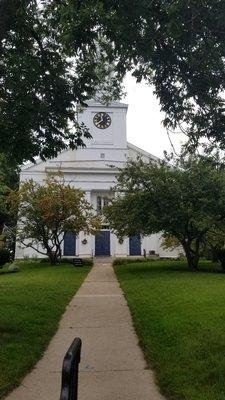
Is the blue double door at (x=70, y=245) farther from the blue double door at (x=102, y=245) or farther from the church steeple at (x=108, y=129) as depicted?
the church steeple at (x=108, y=129)

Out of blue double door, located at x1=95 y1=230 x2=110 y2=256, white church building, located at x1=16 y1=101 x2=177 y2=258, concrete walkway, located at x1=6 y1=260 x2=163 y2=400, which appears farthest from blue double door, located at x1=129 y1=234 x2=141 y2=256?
concrete walkway, located at x1=6 y1=260 x2=163 y2=400

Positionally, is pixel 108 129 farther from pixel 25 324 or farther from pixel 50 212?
pixel 25 324

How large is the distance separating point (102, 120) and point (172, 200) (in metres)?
24.1

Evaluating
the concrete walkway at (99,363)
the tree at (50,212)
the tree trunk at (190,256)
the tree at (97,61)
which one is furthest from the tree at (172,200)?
the tree at (97,61)

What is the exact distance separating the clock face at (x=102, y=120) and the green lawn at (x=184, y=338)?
113 ft

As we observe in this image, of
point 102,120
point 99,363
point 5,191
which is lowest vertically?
point 99,363

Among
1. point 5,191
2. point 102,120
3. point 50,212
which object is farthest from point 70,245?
point 50,212

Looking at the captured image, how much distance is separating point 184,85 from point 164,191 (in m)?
18.6

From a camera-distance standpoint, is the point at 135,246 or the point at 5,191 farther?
the point at 135,246

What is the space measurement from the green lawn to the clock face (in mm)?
34423

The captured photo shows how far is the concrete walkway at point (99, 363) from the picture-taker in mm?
5722

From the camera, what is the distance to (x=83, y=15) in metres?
6.56

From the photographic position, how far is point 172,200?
86.6 feet

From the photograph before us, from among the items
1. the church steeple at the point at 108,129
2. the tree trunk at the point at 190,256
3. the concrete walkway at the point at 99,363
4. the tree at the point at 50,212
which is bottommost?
the concrete walkway at the point at 99,363
